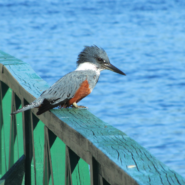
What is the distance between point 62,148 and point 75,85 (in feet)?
1.95

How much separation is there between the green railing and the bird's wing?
0.28 ft

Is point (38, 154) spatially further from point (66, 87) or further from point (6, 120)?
point (6, 120)

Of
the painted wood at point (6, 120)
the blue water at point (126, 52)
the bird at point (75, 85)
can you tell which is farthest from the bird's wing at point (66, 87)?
the blue water at point (126, 52)

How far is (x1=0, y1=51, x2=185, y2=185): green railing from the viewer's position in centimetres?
129

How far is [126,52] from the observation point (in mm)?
12555

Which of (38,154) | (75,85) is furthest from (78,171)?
(75,85)

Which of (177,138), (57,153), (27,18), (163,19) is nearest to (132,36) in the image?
(163,19)

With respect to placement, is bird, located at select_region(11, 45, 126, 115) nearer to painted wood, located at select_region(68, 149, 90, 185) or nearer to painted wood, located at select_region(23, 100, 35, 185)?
painted wood, located at select_region(23, 100, 35, 185)

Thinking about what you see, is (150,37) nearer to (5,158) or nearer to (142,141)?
(142,141)

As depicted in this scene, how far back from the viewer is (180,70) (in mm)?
10297

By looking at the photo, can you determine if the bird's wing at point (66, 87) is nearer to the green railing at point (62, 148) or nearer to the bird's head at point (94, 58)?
the green railing at point (62, 148)

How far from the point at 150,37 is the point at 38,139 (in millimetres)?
13319

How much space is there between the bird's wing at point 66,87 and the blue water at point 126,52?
2962 millimetres

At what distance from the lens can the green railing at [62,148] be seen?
50.8 inches
